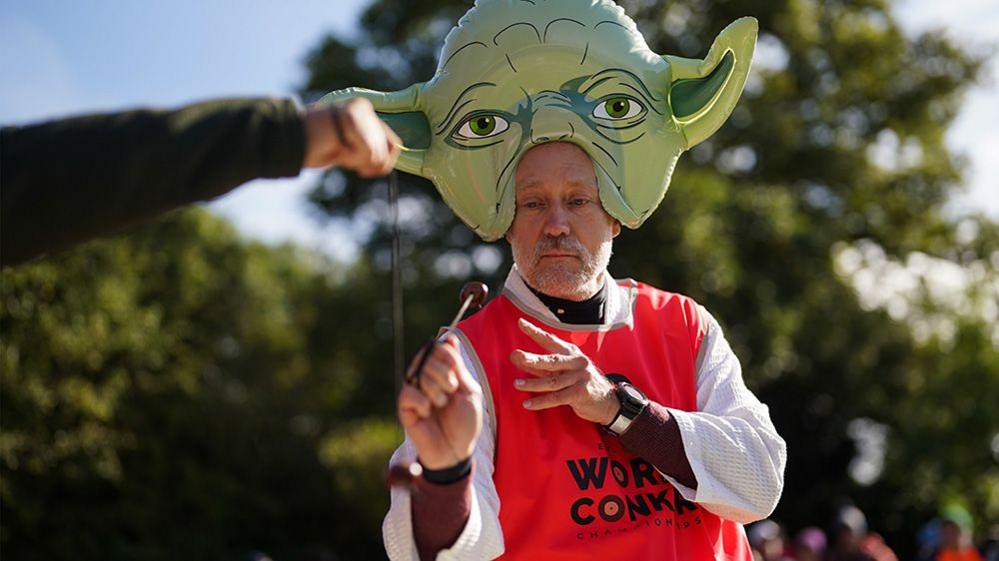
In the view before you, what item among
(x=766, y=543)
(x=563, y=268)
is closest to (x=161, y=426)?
(x=766, y=543)

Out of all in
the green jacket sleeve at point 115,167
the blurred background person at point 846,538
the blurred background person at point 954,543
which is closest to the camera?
the green jacket sleeve at point 115,167

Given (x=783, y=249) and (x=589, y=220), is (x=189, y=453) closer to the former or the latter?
(x=783, y=249)

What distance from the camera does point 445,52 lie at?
3.77 m

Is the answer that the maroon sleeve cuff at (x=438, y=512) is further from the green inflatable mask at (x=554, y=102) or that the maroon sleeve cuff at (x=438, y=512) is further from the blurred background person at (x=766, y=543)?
the blurred background person at (x=766, y=543)

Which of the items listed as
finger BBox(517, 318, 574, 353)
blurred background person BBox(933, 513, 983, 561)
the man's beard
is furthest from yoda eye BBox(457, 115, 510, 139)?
blurred background person BBox(933, 513, 983, 561)

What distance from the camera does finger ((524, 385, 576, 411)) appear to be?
3.11 metres

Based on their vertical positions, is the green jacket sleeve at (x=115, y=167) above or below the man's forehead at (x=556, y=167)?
above

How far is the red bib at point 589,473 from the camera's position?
3211 mm

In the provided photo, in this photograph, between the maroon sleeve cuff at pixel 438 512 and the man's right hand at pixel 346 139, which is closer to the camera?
the man's right hand at pixel 346 139

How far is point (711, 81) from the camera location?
3.75 m

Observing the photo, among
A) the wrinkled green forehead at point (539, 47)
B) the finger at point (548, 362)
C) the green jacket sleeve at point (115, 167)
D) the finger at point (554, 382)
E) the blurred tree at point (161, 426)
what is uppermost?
the wrinkled green forehead at point (539, 47)

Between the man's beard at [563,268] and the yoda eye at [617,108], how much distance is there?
0.39 m

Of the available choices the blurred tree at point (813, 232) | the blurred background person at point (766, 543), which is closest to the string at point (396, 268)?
the blurred background person at point (766, 543)

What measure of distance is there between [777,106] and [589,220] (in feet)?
54.7
